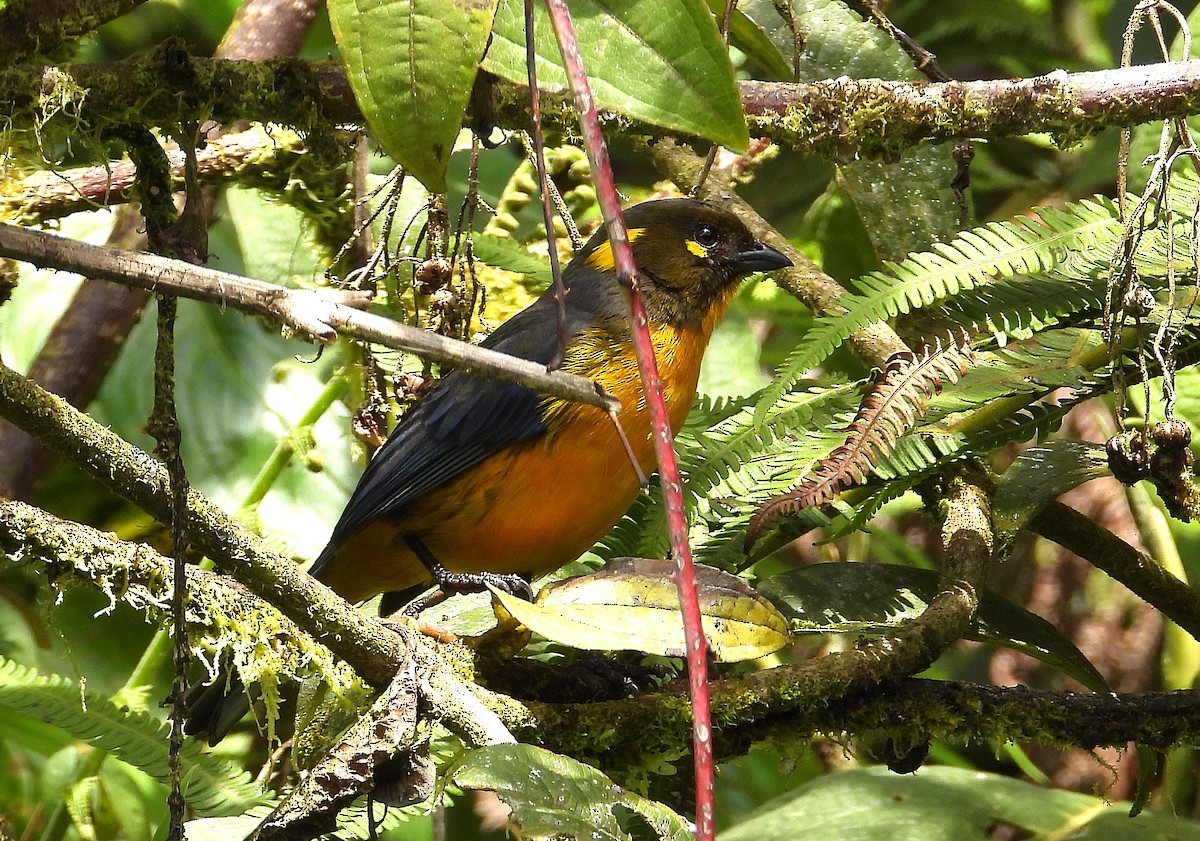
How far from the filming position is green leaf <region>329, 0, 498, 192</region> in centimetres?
154

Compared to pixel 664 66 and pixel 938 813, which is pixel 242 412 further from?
pixel 664 66

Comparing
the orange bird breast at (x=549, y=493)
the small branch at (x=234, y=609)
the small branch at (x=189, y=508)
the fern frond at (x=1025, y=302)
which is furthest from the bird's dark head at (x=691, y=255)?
the small branch at (x=189, y=508)

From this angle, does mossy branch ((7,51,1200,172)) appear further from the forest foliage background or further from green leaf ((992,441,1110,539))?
green leaf ((992,441,1110,539))

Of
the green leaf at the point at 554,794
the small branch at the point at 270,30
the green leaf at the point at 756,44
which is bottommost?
the green leaf at the point at 554,794

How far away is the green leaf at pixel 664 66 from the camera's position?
5.25 feet

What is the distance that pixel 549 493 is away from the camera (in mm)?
3221

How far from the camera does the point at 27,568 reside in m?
1.97

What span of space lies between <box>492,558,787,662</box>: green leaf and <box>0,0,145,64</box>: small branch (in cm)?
127

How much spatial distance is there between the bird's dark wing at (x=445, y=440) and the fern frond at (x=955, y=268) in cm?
75

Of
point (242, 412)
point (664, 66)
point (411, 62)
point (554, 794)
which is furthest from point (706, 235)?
point (554, 794)

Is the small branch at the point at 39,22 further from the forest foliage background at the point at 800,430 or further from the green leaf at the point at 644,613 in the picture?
the green leaf at the point at 644,613

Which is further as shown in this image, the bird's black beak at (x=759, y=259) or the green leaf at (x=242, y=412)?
the green leaf at (x=242, y=412)

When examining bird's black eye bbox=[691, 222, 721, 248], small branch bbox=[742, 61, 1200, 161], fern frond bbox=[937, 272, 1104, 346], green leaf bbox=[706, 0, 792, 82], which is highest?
green leaf bbox=[706, 0, 792, 82]

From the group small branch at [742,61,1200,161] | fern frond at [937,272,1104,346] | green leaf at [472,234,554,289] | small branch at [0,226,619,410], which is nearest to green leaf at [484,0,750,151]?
small branch at [0,226,619,410]
